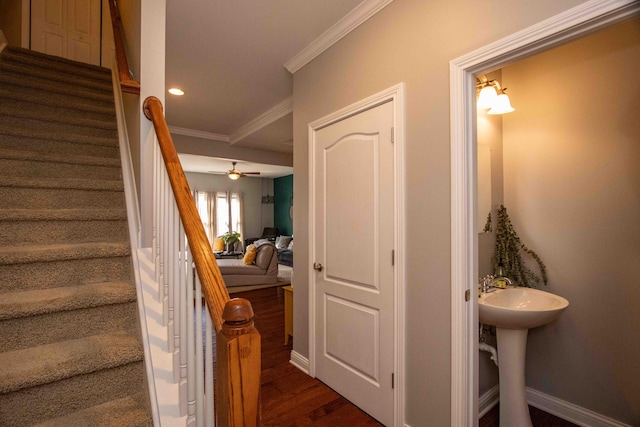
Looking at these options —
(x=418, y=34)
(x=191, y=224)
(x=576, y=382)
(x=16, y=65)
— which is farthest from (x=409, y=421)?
(x=16, y=65)

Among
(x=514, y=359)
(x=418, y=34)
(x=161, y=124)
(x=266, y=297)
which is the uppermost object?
(x=418, y=34)

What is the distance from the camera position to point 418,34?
1696 millimetres

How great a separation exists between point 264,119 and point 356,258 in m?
2.69

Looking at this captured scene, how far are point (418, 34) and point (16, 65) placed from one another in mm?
3127

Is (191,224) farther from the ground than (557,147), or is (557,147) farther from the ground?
(557,147)

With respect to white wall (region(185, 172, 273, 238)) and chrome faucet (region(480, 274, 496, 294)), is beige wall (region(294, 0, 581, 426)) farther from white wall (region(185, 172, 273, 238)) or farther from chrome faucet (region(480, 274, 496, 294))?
white wall (region(185, 172, 273, 238))

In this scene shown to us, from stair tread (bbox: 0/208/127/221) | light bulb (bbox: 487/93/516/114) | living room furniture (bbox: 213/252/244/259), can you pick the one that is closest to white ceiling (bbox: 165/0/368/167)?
light bulb (bbox: 487/93/516/114)

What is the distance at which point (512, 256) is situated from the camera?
2.23m

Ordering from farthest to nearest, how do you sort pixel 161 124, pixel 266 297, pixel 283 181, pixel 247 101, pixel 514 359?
pixel 283 181 → pixel 266 297 → pixel 247 101 → pixel 514 359 → pixel 161 124

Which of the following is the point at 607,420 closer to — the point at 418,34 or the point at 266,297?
the point at 418,34

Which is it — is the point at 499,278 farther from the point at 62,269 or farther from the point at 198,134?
the point at 198,134

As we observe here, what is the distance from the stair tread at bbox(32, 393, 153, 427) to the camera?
107 centimetres

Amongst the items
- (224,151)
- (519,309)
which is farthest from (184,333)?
(224,151)

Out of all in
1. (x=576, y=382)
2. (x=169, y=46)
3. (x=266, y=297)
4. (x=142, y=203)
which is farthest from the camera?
(x=266, y=297)
